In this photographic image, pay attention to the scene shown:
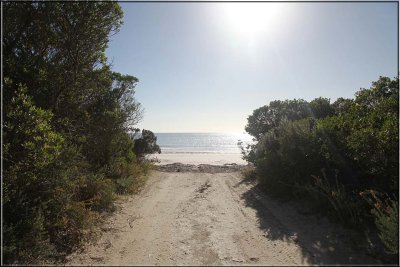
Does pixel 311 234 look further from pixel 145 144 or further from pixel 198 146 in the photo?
pixel 198 146

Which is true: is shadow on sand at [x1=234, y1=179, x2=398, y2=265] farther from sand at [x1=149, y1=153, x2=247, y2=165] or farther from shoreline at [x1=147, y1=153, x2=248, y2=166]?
sand at [x1=149, y1=153, x2=247, y2=165]

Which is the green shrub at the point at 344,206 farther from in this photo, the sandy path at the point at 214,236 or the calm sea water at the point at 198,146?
the calm sea water at the point at 198,146

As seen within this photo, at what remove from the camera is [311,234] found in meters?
7.41

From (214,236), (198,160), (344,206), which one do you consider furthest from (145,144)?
(344,206)

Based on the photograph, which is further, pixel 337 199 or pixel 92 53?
pixel 92 53

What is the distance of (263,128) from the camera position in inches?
867

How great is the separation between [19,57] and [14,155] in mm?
3391

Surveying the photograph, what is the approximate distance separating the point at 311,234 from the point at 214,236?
7.80ft

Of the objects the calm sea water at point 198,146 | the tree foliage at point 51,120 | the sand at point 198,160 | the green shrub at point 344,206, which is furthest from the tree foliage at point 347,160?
the calm sea water at point 198,146

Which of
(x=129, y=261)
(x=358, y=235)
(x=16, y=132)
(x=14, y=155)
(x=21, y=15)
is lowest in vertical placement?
(x=129, y=261)

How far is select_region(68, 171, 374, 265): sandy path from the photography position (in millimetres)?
6168

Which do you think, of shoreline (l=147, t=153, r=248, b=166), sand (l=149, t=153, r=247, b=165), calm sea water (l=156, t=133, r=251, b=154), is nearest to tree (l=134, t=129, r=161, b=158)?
shoreline (l=147, t=153, r=248, b=166)

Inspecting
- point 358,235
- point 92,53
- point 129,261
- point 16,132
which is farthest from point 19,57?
point 358,235

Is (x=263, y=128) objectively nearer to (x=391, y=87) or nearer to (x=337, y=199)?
(x=391, y=87)
